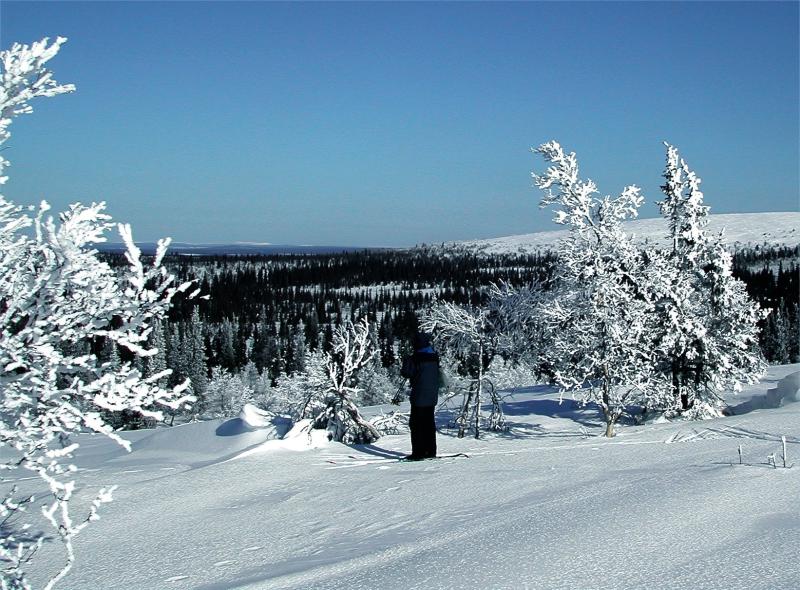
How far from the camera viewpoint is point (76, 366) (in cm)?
415

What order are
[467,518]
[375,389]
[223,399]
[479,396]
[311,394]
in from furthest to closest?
[223,399] < [375,389] < [479,396] < [311,394] < [467,518]

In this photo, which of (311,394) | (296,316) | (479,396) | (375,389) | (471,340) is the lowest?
(375,389)

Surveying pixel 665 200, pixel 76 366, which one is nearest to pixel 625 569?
pixel 76 366

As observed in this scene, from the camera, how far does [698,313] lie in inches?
620

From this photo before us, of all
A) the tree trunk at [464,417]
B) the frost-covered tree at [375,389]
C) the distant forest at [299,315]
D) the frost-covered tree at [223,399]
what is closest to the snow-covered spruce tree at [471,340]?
the tree trunk at [464,417]

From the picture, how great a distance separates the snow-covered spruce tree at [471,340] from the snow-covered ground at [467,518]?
4182mm

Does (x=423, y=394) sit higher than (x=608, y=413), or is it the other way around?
(x=423, y=394)

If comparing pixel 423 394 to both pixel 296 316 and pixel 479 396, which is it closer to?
pixel 479 396

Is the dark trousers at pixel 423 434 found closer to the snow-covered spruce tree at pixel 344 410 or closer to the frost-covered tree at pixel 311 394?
the snow-covered spruce tree at pixel 344 410

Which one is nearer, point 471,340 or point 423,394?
point 423,394

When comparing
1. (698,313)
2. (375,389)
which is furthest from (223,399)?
(698,313)

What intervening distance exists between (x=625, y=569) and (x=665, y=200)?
14.5 metres

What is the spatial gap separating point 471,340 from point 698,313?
5594 millimetres

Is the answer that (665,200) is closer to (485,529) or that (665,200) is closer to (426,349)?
(426,349)
